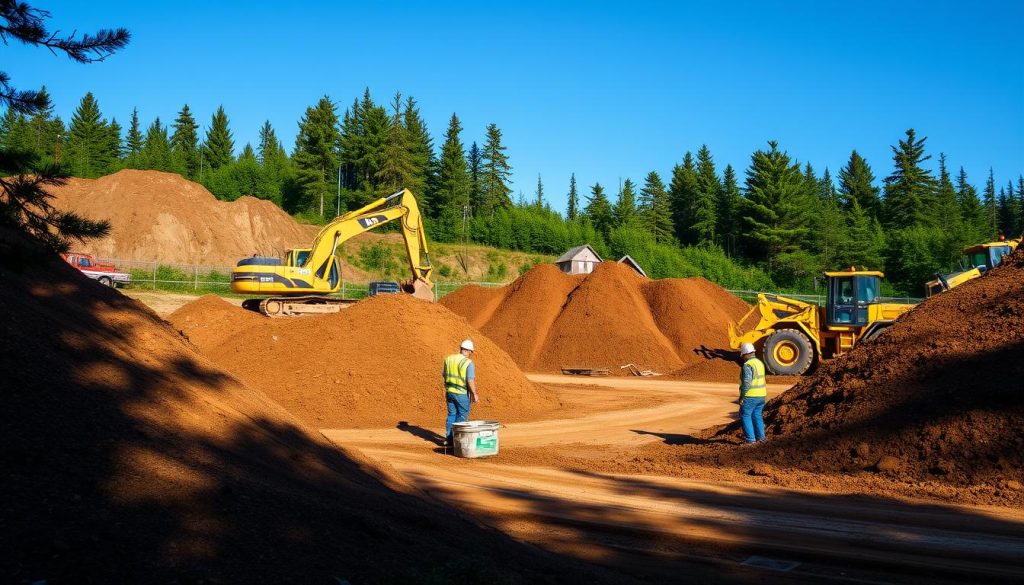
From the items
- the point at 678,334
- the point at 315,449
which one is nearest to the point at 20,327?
the point at 315,449

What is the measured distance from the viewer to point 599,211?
3435 inches

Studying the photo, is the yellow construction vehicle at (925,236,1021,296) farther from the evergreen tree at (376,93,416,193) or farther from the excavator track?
the evergreen tree at (376,93,416,193)

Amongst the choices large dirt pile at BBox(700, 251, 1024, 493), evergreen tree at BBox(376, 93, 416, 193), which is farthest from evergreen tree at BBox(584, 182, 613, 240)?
large dirt pile at BBox(700, 251, 1024, 493)

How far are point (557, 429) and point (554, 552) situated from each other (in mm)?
9991

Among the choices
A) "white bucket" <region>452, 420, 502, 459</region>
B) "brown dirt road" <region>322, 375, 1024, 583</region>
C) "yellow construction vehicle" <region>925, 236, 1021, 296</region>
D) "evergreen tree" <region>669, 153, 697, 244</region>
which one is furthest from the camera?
"evergreen tree" <region>669, 153, 697, 244</region>

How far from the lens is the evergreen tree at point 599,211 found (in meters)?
85.6

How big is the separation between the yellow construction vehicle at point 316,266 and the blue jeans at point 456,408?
1474cm

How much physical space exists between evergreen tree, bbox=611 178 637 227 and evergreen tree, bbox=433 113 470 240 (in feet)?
55.6

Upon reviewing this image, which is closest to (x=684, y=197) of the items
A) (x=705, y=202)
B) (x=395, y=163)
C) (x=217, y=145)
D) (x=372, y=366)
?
(x=705, y=202)

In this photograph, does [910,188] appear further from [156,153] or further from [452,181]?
[156,153]

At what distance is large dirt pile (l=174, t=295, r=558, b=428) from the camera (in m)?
17.4

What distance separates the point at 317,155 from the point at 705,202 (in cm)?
4120

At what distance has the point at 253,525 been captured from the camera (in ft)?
15.1

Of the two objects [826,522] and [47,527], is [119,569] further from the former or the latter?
[826,522]
